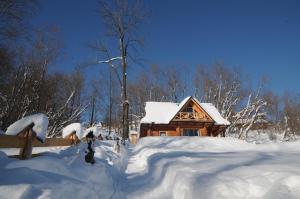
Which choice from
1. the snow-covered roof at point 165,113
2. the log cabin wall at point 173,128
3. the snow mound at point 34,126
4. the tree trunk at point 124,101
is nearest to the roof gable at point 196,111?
the snow-covered roof at point 165,113

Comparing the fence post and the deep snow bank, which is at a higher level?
the fence post

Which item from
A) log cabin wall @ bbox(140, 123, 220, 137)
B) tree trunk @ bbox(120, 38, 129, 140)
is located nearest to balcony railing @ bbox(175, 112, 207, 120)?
log cabin wall @ bbox(140, 123, 220, 137)

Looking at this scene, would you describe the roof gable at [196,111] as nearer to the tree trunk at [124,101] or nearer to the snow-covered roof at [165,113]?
the snow-covered roof at [165,113]

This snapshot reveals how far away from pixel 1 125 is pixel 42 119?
13685 mm

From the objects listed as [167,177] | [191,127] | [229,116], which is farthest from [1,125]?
[229,116]

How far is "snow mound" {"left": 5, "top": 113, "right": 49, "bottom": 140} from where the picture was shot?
585 cm

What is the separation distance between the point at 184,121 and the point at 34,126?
88.4 ft

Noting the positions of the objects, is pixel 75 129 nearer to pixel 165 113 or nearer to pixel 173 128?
pixel 173 128

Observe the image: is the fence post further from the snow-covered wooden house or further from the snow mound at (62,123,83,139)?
the snow-covered wooden house

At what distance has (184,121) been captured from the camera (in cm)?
3219

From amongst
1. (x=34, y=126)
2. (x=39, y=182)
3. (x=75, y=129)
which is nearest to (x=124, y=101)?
(x=75, y=129)

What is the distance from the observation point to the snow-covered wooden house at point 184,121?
104 feet

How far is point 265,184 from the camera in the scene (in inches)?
161

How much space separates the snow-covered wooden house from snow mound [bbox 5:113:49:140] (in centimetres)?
2501
